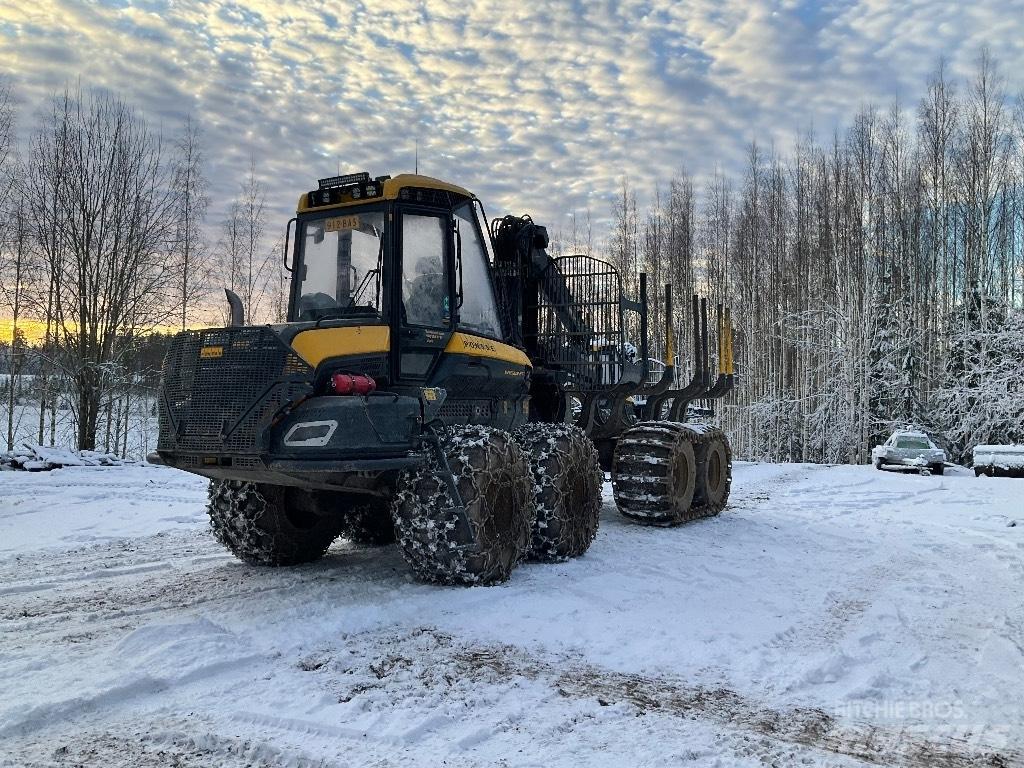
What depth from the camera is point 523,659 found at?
14.2 feet

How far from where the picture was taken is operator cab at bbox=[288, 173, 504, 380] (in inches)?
230

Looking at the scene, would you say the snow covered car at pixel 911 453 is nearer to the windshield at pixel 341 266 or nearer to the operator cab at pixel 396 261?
the operator cab at pixel 396 261

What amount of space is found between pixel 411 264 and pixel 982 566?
598 centimetres

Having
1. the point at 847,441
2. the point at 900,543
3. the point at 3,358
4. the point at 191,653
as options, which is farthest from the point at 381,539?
the point at 847,441

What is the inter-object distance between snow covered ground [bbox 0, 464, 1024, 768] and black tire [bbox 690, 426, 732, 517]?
6.71ft

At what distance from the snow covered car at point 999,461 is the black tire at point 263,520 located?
774 inches

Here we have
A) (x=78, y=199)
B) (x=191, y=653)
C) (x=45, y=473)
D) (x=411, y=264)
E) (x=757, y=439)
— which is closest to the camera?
(x=191, y=653)

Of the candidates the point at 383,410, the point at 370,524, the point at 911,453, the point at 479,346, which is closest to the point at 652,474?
the point at 370,524

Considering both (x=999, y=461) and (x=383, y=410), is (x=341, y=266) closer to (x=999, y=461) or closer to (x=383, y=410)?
(x=383, y=410)

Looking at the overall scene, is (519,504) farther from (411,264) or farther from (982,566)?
(982,566)

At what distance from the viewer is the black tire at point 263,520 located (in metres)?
6.49

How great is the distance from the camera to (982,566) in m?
7.25

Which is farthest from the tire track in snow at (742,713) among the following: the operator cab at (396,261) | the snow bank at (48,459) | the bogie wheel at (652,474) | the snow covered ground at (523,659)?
the snow bank at (48,459)

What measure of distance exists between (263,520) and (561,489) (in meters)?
2.57
